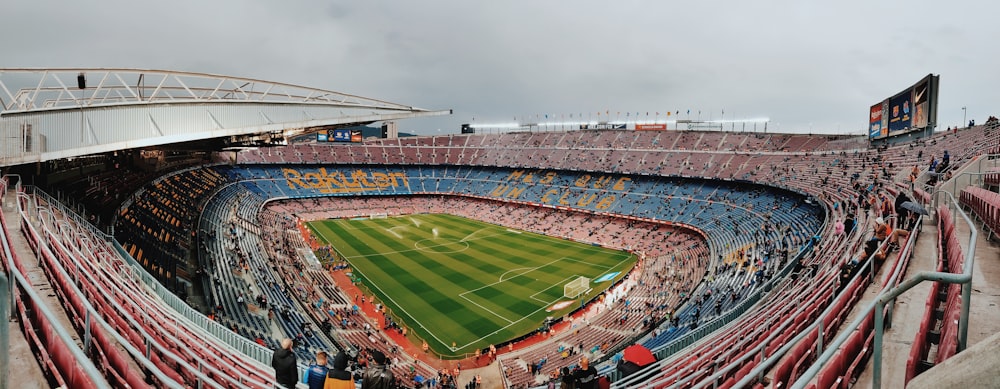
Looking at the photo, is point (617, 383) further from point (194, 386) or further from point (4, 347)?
point (4, 347)

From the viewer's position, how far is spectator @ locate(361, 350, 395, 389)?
5.95 m

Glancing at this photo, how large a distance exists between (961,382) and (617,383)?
7.74 meters

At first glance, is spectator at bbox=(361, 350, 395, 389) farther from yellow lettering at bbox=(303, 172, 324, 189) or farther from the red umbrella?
yellow lettering at bbox=(303, 172, 324, 189)

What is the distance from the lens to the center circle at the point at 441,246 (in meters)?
40.4

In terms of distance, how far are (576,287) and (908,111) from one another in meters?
28.5

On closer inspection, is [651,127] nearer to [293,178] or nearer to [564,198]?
[564,198]

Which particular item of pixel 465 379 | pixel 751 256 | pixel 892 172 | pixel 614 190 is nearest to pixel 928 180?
pixel 751 256

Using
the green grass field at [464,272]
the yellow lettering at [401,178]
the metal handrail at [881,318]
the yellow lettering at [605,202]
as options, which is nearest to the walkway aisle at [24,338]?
the metal handrail at [881,318]

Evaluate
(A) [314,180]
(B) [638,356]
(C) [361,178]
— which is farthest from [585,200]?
(B) [638,356]

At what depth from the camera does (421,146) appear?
76.8 metres

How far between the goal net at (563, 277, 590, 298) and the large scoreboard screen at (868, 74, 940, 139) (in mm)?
26174

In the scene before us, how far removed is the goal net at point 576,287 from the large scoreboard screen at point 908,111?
2617cm

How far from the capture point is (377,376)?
19.7 ft

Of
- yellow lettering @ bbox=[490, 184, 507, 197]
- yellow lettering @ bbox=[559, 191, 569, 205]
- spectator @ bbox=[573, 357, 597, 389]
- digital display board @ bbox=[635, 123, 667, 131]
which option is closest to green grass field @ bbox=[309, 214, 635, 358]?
yellow lettering @ bbox=[559, 191, 569, 205]
